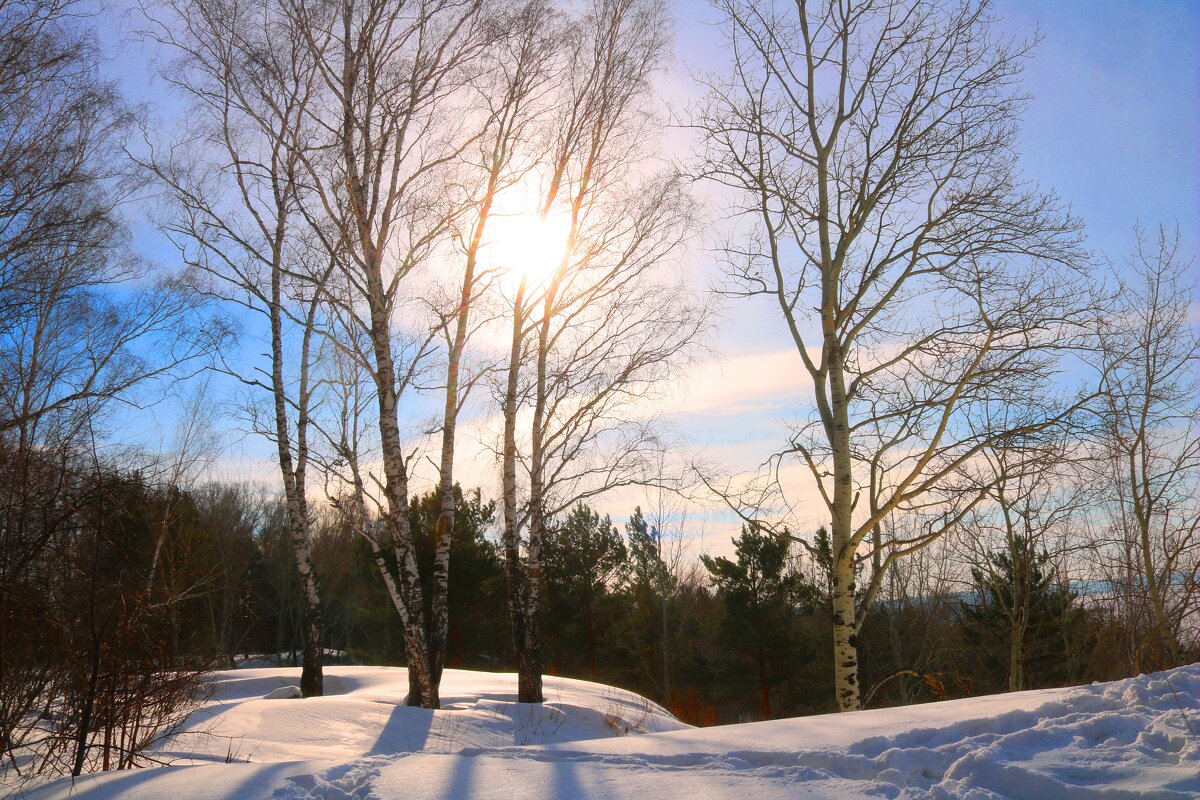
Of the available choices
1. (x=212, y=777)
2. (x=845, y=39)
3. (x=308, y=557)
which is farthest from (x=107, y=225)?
(x=845, y=39)

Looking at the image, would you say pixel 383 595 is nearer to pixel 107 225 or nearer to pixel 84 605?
pixel 107 225

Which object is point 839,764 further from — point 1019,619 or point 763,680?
point 763,680

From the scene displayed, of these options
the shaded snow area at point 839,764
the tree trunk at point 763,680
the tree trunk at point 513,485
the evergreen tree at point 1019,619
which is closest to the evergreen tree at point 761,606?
the tree trunk at point 763,680

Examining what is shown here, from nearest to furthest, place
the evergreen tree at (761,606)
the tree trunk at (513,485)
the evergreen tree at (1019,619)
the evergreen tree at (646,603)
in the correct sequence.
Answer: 1. the tree trunk at (513,485)
2. the evergreen tree at (1019,619)
3. the evergreen tree at (761,606)
4. the evergreen tree at (646,603)

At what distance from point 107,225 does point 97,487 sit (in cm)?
694

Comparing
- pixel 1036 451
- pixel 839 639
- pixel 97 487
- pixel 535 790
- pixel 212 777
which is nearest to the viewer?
pixel 535 790

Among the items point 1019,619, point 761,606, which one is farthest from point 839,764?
point 761,606

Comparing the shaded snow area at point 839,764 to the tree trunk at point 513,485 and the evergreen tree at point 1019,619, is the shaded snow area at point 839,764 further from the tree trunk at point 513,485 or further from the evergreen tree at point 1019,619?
the evergreen tree at point 1019,619

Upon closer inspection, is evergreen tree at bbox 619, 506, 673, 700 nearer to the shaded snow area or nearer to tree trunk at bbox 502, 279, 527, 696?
tree trunk at bbox 502, 279, 527, 696

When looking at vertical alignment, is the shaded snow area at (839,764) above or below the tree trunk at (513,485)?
below

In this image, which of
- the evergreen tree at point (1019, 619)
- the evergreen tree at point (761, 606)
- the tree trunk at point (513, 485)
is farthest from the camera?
the evergreen tree at point (761, 606)

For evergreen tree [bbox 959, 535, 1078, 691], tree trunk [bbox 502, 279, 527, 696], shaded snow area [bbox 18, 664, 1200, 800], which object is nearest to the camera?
shaded snow area [bbox 18, 664, 1200, 800]

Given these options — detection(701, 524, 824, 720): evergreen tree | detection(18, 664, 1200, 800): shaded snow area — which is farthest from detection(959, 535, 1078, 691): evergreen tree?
detection(18, 664, 1200, 800): shaded snow area

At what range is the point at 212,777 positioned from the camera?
382 cm
